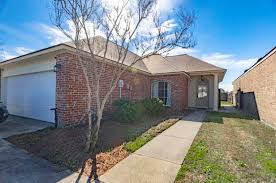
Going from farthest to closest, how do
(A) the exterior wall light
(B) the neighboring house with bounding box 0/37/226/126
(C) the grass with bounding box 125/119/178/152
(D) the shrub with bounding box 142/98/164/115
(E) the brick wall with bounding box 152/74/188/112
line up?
(E) the brick wall with bounding box 152/74/188/112 < (D) the shrub with bounding box 142/98/164/115 < (B) the neighboring house with bounding box 0/37/226/126 < (A) the exterior wall light < (C) the grass with bounding box 125/119/178/152

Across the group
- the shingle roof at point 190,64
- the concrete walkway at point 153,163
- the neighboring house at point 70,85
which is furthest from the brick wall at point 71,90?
the shingle roof at point 190,64

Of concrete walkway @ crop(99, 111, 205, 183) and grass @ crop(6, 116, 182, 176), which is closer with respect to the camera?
concrete walkway @ crop(99, 111, 205, 183)

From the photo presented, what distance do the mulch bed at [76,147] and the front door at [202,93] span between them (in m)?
10.9

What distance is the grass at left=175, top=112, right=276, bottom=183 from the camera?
3439 mm

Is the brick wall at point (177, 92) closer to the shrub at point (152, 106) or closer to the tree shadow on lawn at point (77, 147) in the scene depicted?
the shrub at point (152, 106)

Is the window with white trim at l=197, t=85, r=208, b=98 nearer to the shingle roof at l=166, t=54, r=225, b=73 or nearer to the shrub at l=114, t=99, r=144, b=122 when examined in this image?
Answer: the shingle roof at l=166, t=54, r=225, b=73

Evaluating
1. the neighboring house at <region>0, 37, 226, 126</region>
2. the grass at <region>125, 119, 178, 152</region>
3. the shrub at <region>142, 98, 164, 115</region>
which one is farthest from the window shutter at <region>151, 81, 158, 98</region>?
the grass at <region>125, 119, 178, 152</region>

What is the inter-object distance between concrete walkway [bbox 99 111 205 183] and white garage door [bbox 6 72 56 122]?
191 inches

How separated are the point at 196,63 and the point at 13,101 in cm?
1406

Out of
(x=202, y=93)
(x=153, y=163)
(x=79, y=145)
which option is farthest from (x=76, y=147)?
(x=202, y=93)

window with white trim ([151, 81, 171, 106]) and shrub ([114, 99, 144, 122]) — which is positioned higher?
window with white trim ([151, 81, 171, 106])

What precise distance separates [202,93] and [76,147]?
45.2 ft

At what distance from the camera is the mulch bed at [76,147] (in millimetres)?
3959

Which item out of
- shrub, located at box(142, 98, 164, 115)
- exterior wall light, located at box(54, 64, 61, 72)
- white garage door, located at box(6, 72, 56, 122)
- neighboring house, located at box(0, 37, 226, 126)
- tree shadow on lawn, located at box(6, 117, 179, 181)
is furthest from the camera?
shrub, located at box(142, 98, 164, 115)
